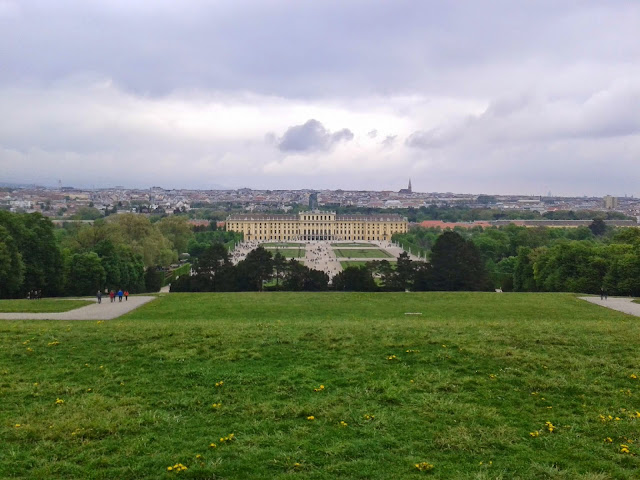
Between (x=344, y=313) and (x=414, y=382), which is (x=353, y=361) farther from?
(x=344, y=313)

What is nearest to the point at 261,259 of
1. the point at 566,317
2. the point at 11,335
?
the point at 566,317

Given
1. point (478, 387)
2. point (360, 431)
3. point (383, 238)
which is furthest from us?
point (383, 238)

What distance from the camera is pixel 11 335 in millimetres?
10273

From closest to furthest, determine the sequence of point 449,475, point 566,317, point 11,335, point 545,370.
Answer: point 449,475
point 545,370
point 11,335
point 566,317

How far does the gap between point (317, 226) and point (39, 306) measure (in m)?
95.3

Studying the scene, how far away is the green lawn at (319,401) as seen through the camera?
5.14 meters

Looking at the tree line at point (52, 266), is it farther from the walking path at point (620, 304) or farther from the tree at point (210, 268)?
the walking path at point (620, 304)

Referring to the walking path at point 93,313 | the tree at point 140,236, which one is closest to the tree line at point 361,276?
the walking path at point 93,313

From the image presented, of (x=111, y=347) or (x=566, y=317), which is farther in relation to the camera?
(x=566, y=317)

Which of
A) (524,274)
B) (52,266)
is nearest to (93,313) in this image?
(52,266)

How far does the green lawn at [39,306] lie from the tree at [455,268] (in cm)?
→ 1783

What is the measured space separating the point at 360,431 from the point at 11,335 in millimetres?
7611

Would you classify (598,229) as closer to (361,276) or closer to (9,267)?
(361,276)

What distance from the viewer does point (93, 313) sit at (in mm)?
15414
